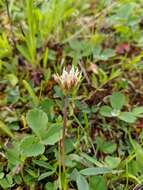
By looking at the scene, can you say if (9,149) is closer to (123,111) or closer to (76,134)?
(76,134)

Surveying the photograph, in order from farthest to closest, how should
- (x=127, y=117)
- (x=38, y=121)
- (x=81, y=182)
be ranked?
1. (x=127, y=117)
2. (x=38, y=121)
3. (x=81, y=182)

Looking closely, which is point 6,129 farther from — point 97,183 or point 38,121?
point 97,183

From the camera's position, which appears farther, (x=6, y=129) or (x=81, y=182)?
(x=6, y=129)

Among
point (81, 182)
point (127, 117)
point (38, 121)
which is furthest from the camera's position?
point (127, 117)

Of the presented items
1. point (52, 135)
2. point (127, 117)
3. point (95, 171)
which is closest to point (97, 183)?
point (95, 171)

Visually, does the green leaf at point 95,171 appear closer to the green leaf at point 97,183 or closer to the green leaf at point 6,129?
the green leaf at point 97,183

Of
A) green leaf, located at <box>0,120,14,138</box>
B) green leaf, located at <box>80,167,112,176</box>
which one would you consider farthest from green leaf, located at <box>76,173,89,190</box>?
green leaf, located at <box>0,120,14,138</box>

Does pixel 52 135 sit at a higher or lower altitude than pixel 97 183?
higher
